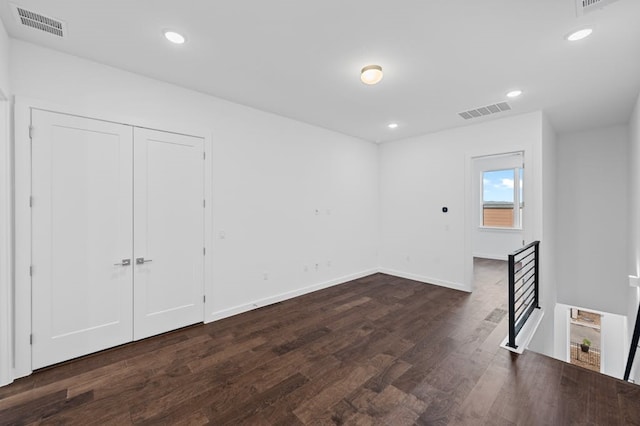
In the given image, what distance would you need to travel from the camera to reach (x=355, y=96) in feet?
11.7

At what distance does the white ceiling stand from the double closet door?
2.72 ft

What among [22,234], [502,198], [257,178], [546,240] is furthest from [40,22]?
[502,198]

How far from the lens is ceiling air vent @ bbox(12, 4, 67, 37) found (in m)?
2.06

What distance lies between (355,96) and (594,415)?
370 cm

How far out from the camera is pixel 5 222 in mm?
2230

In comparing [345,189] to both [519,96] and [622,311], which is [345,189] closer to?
[519,96]

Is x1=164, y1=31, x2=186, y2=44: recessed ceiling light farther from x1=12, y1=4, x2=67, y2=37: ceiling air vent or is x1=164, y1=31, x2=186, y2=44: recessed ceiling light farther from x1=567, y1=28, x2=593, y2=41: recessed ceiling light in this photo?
x1=567, y1=28, x2=593, y2=41: recessed ceiling light

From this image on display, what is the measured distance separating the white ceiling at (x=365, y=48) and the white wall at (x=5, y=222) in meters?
0.41

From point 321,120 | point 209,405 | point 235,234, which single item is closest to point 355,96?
point 321,120

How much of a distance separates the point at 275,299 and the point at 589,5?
443 centimetres

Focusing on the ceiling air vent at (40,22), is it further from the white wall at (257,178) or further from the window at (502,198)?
the window at (502,198)

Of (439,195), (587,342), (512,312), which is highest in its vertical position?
(439,195)

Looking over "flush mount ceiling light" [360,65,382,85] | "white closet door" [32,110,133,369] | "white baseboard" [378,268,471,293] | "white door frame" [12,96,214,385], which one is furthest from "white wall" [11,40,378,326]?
"flush mount ceiling light" [360,65,382,85]

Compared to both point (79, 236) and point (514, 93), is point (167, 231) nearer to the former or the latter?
point (79, 236)
